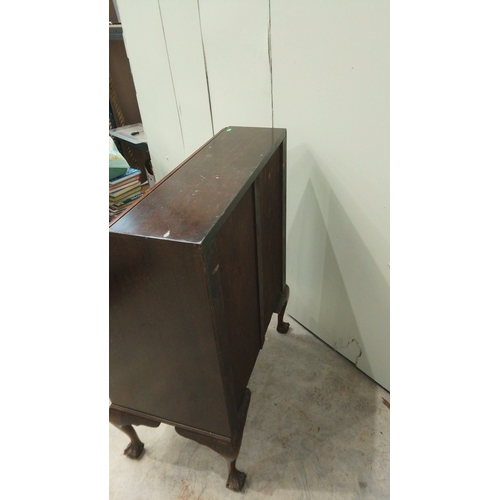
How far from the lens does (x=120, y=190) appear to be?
2293mm

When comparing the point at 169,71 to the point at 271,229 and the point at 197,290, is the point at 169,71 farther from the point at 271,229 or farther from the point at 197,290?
the point at 197,290

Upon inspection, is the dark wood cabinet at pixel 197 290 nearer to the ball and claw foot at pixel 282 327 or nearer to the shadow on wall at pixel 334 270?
the shadow on wall at pixel 334 270

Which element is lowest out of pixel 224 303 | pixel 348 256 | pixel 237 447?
pixel 237 447

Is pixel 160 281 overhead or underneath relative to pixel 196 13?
underneath

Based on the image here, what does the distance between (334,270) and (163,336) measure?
34.1 inches

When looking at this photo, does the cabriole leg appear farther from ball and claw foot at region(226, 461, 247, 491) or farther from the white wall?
ball and claw foot at region(226, 461, 247, 491)

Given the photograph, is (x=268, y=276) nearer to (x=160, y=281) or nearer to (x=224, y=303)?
(x=224, y=303)

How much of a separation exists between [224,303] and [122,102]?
2.57m

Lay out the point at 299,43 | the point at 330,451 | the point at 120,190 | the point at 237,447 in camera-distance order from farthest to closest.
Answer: the point at 120,190, the point at 330,451, the point at 299,43, the point at 237,447

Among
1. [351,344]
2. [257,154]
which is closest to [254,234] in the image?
[257,154]

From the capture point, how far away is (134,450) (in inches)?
49.0

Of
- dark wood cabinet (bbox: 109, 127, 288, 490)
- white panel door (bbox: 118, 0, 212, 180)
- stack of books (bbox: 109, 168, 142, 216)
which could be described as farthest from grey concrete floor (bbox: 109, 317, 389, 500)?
stack of books (bbox: 109, 168, 142, 216)

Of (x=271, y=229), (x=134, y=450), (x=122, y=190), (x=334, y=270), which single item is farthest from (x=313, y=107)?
(x=122, y=190)

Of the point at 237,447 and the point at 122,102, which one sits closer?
the point at 237,447
